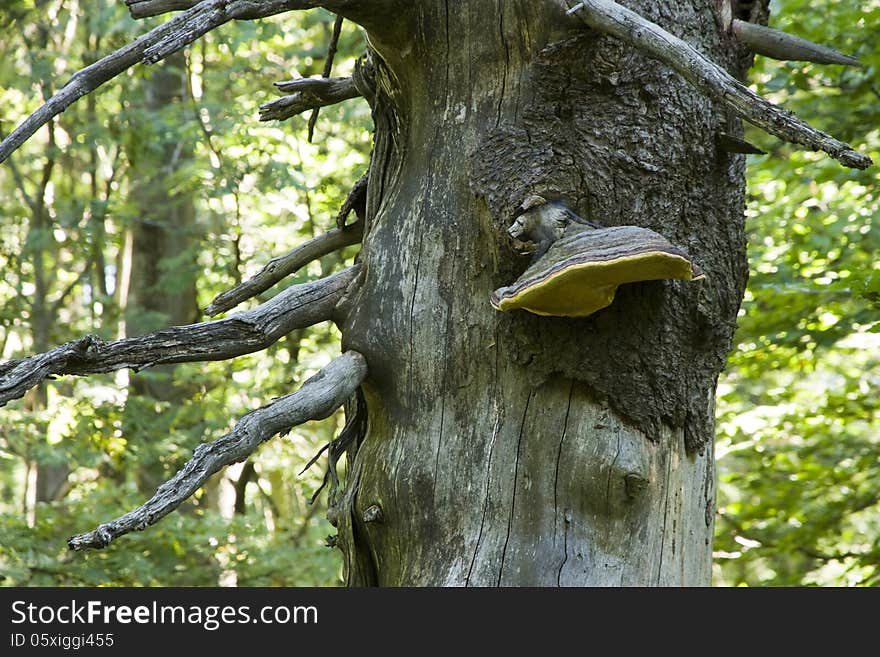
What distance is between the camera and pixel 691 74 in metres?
1.83

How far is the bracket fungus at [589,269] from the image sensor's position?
1821 millimetres

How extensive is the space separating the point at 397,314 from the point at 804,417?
3.78m

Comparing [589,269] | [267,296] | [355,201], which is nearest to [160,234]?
[267,296]

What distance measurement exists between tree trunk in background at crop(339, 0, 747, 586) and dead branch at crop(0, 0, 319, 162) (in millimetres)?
509

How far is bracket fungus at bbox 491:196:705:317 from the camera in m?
1.82

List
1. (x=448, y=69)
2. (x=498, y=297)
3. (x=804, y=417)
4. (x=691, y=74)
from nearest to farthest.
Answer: (x=691, y=74) < (x=498, y=297) < (x=448, y=69) < (x=804, y=417)

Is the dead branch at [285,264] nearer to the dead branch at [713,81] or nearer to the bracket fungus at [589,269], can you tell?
the bracket fungus at [589,269]

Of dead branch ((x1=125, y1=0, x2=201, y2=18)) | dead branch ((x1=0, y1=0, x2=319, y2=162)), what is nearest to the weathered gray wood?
dead branch ((x1=0, y1=0, x2=319, y2=162))

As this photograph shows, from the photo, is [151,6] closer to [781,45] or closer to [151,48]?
[151,48]

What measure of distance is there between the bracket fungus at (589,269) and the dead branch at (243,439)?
0.45 meters

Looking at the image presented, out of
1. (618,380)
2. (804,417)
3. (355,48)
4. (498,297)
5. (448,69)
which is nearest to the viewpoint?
(498,297)

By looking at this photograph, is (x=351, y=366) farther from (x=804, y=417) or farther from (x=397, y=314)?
(x=804, y=417)

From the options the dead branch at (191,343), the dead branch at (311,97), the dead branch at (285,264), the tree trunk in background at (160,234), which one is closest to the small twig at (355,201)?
the dead branch at (285,264)
